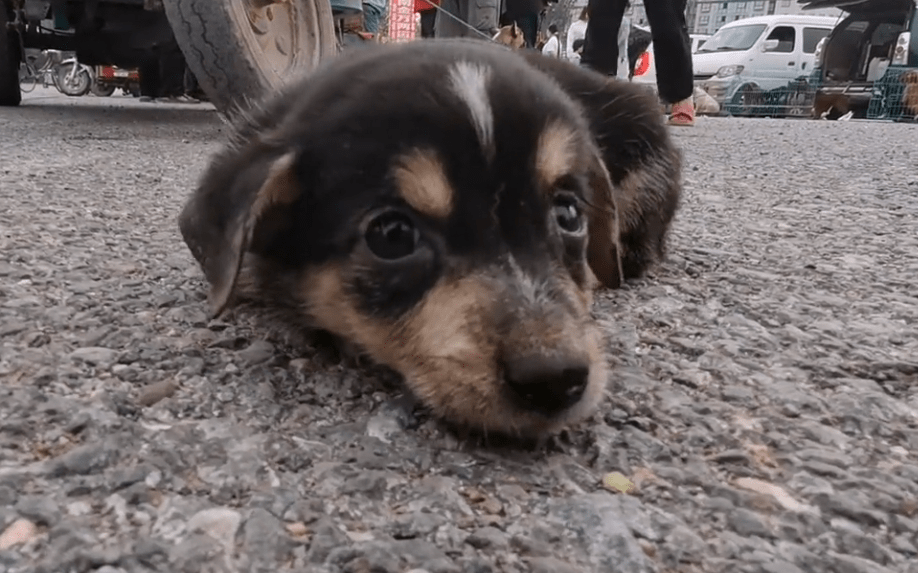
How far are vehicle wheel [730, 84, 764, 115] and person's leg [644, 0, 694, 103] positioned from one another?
38.8ft

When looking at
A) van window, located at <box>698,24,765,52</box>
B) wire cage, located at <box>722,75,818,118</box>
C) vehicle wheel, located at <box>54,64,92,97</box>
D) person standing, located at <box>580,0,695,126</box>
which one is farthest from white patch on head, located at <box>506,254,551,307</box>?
van window, located at <box>698,24,765,52</box>

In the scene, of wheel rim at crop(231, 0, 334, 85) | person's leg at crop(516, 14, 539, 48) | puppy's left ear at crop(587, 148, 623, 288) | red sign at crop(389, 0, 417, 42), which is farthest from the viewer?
red sign at crop(389, 0, 417, 42)

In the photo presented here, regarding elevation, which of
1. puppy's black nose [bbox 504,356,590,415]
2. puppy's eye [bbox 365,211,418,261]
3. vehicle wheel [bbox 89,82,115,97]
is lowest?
vehicle wheel [bbox 89,82,115,97]

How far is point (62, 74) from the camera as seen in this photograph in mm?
19031

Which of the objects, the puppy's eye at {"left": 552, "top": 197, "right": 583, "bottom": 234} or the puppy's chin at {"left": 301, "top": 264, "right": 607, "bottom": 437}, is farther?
the puppy's eye at {"left": 552, "top": 197, "right": 583, "bottom": 234}

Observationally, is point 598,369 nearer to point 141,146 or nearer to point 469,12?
point 141,146

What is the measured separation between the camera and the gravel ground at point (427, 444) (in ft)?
3.92

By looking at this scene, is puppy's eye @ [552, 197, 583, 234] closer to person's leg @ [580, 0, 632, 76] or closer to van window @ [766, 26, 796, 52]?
person's leg @ [580, 0, 632, 76]

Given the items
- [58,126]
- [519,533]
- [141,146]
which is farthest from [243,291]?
[58,126]

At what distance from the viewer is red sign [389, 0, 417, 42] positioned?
9328mm

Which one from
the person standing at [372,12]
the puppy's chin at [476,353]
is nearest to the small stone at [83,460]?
the puppy's chin at [476,353]

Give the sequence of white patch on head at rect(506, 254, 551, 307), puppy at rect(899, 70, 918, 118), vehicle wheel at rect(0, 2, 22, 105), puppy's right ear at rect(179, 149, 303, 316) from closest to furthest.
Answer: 1. white patch on head at rect(506, 254, 551, 307)
2. puppy's right ear at rect(179, 149, 303, 316)
3. vehicle wheel at rect(0, 2, 22, 105)
4. puppy at rect(899, 70, 918, 118)

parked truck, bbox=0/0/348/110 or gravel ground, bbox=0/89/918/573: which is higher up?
parked truck, bbox=0/0/348/110

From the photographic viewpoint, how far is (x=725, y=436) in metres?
1.58
